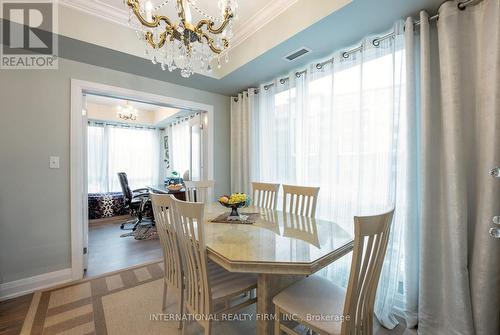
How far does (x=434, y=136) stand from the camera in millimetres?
1642

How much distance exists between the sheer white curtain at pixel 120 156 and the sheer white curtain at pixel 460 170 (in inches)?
254

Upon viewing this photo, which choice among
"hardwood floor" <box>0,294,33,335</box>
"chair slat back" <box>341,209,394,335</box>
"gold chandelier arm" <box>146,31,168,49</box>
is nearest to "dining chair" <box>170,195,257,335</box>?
"chair slat back" <box>341,209,394,335</box>

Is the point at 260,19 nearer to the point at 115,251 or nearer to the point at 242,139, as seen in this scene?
the point at 242,139

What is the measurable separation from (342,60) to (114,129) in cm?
592

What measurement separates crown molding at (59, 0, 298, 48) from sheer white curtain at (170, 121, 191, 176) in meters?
2.48

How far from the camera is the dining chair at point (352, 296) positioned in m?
0.97

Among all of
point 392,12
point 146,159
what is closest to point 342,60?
point 392,12

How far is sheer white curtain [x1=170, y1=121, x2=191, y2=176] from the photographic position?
477 cm

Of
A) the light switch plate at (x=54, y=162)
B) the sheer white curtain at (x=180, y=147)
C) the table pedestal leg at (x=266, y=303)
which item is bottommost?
the table pedestal leg at (x=266, y=303)

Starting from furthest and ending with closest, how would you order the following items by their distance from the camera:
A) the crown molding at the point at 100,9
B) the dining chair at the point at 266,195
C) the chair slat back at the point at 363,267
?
1. the dining chair at the point at 266,195
2. the crown molding at the point at 100,9
3. the chair slat back at the point at 363,267

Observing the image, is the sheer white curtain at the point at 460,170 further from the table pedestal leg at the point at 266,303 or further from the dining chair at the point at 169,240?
the dining chair at the point at 169,240

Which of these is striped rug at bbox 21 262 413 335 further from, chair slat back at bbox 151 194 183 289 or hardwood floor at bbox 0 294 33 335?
chair slat back at bbox 151 194 183 289

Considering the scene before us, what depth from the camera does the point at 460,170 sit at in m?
1.47
